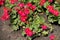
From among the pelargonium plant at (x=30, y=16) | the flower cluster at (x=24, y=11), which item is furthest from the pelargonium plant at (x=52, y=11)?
the flower cluster at (x=24, y=11)

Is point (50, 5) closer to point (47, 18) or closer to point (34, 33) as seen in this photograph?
point (47, 18)

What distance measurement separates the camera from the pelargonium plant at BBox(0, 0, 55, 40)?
3965 mm

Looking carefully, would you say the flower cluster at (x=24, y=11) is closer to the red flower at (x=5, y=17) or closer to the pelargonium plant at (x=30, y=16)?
the pelargonium plant at (x=30, y=16)

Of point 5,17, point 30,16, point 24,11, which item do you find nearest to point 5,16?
point 5,17

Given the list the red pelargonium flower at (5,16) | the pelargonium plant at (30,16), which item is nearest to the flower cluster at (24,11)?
the pelargonium plant at (30,16)

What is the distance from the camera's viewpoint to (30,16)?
13.5 ft

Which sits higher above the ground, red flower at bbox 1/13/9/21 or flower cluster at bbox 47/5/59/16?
flower cluster at bbox 47/5/59/16

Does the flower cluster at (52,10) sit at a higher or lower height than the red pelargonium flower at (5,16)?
higher

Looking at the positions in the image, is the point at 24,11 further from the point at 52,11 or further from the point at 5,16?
the point at 52,11

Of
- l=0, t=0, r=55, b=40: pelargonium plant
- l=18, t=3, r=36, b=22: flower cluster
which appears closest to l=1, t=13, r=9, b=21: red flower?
l=0, t=0, r=55, b=40: pelargonium plant

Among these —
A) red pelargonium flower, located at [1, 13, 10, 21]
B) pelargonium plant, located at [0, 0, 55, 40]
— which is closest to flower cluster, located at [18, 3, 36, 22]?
pelargonium plant, located at [0, 0, 55, 40]

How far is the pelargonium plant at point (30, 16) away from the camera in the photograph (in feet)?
13.0

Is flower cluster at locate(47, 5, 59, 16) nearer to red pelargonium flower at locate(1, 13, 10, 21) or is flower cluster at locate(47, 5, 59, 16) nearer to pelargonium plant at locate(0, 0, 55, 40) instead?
pelargonium plant at locate(0, 0, 55, 40)

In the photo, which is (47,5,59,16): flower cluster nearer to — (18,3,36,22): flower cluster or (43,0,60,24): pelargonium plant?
(43,0,60,24): pelargonium plant
